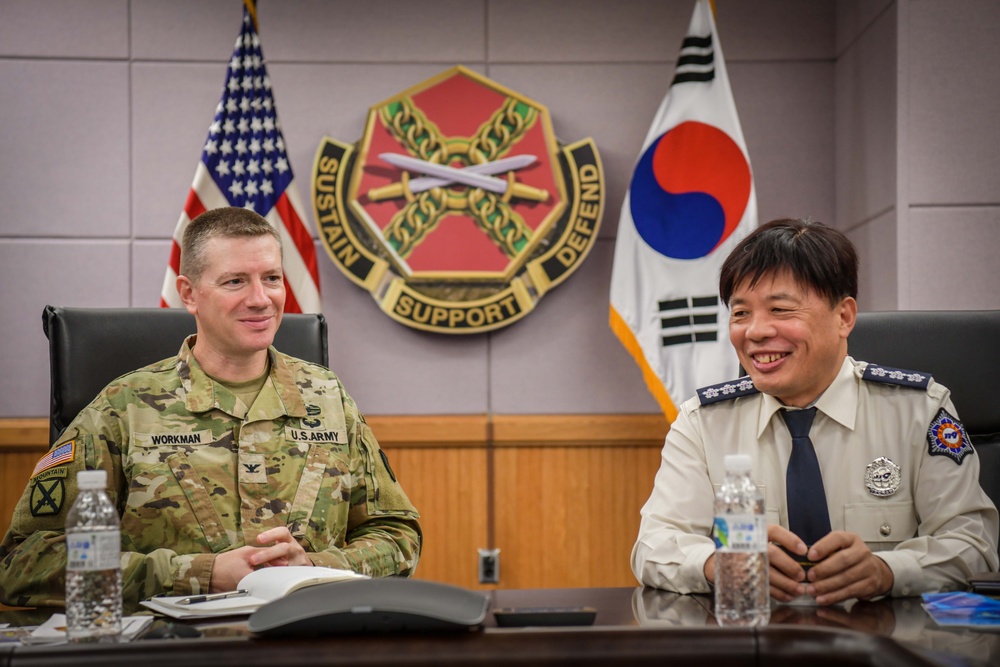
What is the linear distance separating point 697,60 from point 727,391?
1996mm

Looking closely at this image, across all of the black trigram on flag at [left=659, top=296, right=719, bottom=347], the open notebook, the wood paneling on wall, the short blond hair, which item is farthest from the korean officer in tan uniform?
the wood paneling on wall

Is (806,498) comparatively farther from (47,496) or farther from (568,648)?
(47,496)

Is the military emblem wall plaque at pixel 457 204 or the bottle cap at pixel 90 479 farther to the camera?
the military emblem wall plaque at pixel 457 204

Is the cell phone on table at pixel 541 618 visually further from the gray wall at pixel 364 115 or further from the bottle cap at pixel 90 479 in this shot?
the gray wall at pixel 364 115

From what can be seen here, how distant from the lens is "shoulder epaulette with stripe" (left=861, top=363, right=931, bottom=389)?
1695mm

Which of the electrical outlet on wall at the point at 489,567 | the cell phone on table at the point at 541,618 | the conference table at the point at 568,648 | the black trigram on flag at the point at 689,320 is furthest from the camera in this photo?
the electrical outlet on wall at the point at 489,567

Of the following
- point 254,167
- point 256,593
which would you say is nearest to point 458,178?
point 254,167

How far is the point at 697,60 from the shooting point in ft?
11.2

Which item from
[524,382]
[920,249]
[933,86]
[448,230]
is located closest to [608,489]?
[524,382]

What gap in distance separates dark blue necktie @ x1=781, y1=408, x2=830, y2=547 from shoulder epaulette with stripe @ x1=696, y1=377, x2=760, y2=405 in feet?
0.56

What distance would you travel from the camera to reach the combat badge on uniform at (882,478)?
1.63 m

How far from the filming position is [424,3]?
12.0 ft

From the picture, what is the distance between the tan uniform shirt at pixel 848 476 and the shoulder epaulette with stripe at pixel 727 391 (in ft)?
0.04

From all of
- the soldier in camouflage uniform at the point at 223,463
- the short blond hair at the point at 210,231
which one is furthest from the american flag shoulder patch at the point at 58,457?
the short blond hair at the point at 210,231
